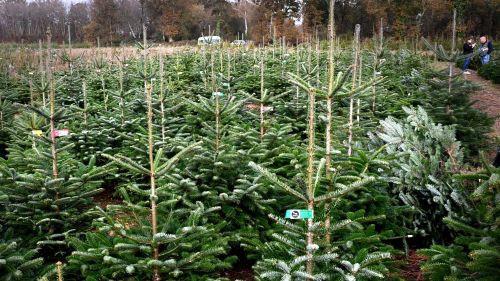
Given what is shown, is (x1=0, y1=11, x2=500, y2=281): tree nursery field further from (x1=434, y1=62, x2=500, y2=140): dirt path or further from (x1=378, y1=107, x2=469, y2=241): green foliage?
(x1=434, y1=62, x2=500, y2=140): dirt path

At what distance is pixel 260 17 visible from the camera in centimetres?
3347

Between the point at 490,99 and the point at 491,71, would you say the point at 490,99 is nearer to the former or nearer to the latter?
the point at 490,99

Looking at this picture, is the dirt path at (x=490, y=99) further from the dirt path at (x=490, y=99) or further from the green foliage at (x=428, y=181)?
the green foliage at (x=428, y=181)

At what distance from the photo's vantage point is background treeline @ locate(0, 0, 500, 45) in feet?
98.5

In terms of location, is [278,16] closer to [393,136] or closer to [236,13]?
[236,13]

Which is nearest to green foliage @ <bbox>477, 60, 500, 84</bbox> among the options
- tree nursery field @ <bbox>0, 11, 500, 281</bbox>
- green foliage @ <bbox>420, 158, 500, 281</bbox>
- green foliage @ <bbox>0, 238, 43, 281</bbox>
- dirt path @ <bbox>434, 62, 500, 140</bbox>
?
dirt path @ <bbox>434, 62, 500, 140</bbox>

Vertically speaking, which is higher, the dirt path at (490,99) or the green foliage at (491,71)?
the green foliage at (491,71)

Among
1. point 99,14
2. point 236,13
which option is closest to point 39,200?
point 99,14

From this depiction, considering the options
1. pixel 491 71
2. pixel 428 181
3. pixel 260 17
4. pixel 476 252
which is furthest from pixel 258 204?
pixel 260 17

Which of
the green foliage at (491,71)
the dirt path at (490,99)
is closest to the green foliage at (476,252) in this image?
the dirt path at (490,99)

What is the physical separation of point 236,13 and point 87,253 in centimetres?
4706

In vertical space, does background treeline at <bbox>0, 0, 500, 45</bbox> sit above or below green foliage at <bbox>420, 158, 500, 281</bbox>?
above

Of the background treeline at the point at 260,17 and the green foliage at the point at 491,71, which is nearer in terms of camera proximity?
the green foliage at the point at 491,71

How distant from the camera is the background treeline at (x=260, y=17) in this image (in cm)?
3002
